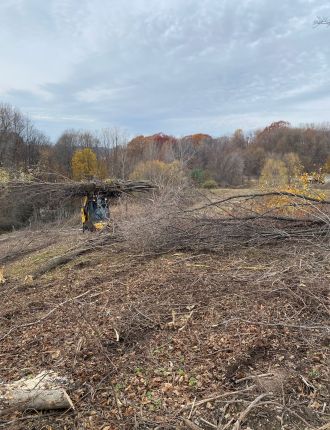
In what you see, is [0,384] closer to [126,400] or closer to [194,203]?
[126,400]

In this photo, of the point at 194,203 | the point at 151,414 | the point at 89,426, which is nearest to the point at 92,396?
the point at 89,426

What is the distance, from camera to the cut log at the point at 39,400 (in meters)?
2.63

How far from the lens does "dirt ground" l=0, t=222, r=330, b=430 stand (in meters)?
2.53

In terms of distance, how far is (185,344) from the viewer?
11.0 feet

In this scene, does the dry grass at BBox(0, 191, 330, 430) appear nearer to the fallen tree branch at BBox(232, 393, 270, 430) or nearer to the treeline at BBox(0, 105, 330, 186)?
the fallen tree branch at BBox(232, 393, 270, 430)

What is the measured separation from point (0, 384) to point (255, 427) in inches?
76.7

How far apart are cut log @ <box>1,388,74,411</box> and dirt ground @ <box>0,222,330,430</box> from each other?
6 centimetres

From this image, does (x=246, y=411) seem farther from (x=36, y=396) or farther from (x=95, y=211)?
(x=95, y=211)

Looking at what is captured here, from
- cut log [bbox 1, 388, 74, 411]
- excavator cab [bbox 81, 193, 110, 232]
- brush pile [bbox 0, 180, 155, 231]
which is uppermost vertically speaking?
brush pile [bbox 0, 180, 155, 231]

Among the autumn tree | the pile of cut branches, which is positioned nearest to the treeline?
the autumn tree

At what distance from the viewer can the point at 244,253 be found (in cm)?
608

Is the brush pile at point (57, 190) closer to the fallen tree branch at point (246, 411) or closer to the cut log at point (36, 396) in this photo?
the cut log at point (36, 396)

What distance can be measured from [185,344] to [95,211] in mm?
7115

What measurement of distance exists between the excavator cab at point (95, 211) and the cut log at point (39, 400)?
729cm
